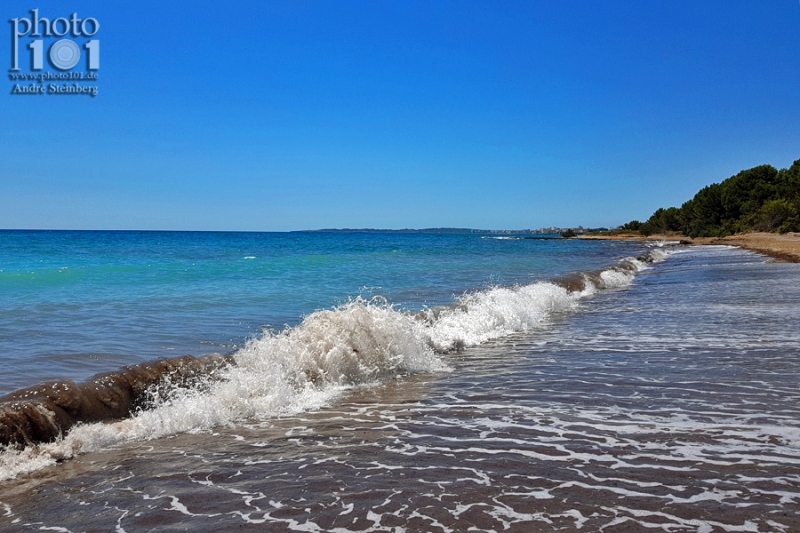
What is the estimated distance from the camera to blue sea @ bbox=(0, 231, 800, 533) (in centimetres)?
424

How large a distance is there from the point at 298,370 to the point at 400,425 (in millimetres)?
2598

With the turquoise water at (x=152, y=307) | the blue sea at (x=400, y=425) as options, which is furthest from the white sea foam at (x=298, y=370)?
the turquoise water at (x=152, y=307)

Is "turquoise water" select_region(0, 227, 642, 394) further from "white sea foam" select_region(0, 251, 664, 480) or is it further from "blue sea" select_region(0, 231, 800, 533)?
"white sea foam" select_region(0, 251, 664, 480)

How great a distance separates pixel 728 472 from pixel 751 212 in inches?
3724

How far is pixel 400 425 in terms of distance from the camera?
20.7 ft

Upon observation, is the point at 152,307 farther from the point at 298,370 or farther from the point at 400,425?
the point at 400,425

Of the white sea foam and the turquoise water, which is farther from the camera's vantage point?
the turquoise water

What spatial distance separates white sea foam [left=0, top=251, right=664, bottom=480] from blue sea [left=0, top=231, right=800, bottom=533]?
3cm

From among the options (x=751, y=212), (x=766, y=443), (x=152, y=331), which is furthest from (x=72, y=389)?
(x=751, y=212)

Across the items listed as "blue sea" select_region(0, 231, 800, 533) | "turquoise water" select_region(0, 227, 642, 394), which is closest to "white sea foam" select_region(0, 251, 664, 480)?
"blue sea" select_region(0, 231, 800, 533)

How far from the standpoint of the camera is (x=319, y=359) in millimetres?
8773

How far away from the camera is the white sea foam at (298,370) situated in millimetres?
6082

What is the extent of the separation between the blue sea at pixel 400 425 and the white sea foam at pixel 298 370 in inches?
1.2

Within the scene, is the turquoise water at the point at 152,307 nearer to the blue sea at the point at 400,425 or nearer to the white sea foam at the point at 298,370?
the blue sea at the point at 400,425
